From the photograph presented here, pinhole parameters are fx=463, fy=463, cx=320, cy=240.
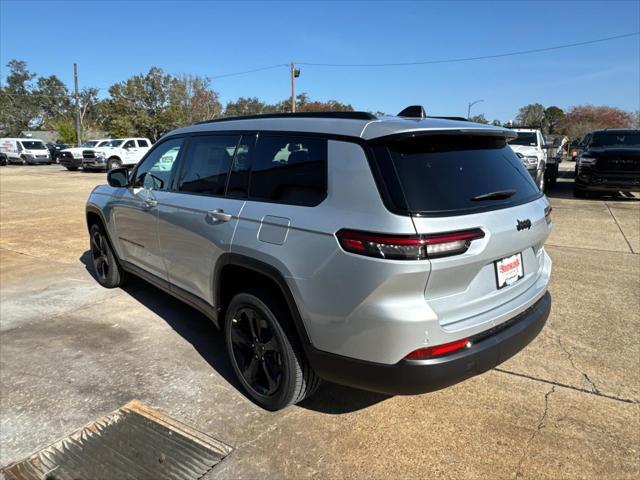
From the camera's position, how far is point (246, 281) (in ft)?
9.90

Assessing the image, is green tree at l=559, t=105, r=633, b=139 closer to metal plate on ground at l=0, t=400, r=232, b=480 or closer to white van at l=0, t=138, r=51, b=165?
white van at l=0, t=138, r=51, b=165

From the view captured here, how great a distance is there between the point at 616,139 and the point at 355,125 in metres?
13.5

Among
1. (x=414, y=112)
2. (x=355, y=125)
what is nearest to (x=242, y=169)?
(x=355, y=125)

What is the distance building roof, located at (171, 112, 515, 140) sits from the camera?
93.8 inches

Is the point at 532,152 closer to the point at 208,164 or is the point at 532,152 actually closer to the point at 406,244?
the point at 208,164

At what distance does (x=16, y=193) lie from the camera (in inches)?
625

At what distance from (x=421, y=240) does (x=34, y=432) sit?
8.31 feet

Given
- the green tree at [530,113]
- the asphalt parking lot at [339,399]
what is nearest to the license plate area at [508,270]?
the asphalt parking lot at [339,399]

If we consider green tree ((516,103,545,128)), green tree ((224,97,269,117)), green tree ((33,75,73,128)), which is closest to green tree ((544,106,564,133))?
green tree ((516,103,545,128))

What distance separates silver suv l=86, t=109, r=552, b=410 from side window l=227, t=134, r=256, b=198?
0.01 m

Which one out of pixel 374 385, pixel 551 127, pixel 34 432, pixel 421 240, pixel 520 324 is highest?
pixel 551 127

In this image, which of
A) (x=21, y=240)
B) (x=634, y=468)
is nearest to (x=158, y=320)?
(x=634, y=468)

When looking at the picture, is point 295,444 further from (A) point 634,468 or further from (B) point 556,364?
(B) point 556,364

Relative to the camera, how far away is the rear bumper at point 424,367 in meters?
2.25
